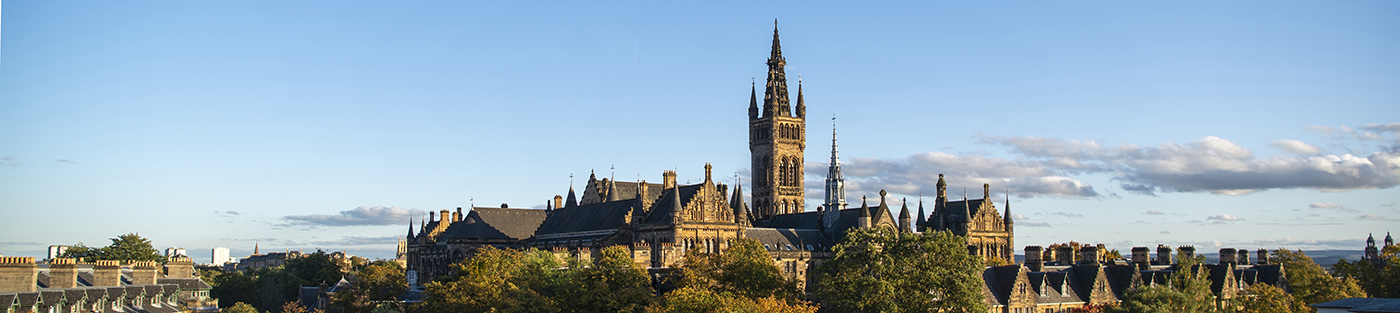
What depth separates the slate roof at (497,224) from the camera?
150625mm

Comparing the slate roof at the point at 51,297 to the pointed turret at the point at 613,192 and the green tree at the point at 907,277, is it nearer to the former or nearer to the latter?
the green tree at the point at 907,277

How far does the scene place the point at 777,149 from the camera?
179000mm

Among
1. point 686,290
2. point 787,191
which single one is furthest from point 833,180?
point 686,290

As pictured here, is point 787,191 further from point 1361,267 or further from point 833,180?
point 1361,267

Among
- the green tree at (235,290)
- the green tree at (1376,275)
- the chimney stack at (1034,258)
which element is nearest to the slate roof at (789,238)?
the chimney stack at (1034,258)

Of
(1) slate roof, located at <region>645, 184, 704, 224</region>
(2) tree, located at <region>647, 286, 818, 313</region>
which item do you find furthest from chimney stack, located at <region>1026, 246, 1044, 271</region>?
(1) slate roof, located at <region>645, 184, 704, 224</region>

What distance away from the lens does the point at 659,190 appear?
495ft

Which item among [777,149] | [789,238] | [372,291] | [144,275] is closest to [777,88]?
[777,149]

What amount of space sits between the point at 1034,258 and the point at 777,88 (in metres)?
82.4

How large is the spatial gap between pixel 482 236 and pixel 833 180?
173ft

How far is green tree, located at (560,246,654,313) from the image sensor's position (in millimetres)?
86688

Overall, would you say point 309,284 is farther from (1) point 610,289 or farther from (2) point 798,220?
(1) point 610,289

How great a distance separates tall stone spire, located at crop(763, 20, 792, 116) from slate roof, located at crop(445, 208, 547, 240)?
38.7 metres

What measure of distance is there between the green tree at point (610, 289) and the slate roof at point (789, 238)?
3804cm
